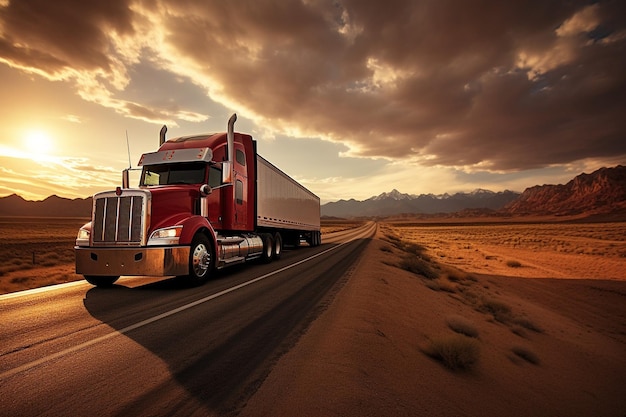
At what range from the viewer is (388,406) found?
2.98 metres

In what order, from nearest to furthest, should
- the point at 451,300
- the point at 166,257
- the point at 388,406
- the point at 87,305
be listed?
the point at 388,406 < the point at 87,305 < the point at 166,257 < the point at 451,300

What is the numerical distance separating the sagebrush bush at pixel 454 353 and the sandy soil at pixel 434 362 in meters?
0.09

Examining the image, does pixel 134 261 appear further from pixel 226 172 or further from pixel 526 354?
pixel 526 354

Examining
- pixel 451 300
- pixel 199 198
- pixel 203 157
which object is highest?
pixel 203 157

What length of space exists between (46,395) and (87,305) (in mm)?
3841

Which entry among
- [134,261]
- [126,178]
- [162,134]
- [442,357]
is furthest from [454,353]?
[162,134]

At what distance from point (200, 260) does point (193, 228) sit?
920 mm

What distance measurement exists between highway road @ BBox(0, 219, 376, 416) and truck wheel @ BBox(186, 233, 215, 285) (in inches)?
21.8

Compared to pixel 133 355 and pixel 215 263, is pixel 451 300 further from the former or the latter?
pixel 133 355

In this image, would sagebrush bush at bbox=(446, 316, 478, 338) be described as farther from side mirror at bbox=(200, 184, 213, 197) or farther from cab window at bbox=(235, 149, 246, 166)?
cab window at bbox=(235, 149, 246, 166)

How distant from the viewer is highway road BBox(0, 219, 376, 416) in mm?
2730

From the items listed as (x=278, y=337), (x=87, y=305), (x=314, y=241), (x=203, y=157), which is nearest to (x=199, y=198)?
(x=203, y=157)

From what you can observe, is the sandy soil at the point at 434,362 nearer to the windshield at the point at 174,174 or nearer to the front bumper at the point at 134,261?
the front bumper at the point at 134,261

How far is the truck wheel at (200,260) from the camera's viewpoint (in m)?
7.89
